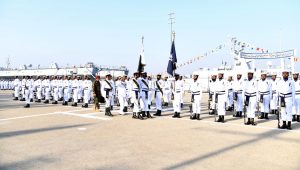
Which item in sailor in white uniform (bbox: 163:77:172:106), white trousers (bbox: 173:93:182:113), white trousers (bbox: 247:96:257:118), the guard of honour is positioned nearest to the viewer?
the guard of honour

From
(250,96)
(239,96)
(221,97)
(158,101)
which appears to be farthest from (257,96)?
(158,101)

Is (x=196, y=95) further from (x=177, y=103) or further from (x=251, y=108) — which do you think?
(x=251, y=108)

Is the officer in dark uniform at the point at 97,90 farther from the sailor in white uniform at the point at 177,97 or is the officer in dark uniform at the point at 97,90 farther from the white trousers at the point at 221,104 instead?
the white trousers at the point at 221,104

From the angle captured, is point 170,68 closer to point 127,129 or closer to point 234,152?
point 127,129

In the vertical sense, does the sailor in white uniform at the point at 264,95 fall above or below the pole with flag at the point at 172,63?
below

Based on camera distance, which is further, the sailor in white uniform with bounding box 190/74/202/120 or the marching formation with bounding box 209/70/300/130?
the sailor in white uniform with bounding box 190/74/202/120

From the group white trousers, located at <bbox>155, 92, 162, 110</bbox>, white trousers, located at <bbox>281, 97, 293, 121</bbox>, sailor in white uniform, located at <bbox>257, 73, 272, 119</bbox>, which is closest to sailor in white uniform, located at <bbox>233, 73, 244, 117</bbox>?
sailor in white uniform, located at <bbox>257, 73, 272, 119</bbox>

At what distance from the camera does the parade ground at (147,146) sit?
593 centimetres

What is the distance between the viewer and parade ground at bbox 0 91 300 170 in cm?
593

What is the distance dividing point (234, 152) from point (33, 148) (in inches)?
195

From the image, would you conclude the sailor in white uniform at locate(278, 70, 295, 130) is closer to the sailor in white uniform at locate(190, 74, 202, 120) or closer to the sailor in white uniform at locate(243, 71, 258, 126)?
the sailor in white uniform at locate(243, 71, 258, 126)

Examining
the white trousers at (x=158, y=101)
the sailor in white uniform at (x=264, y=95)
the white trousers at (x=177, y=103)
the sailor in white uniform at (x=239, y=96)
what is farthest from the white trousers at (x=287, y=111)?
the white trousers at (x=158, y=101)

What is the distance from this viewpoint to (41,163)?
596 centimetres

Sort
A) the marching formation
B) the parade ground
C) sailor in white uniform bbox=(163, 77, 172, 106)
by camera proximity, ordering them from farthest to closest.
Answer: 1. sailor in white uniform bbox=(163, 77, 172, 106)
2. the marching formation
3. the parade ground
